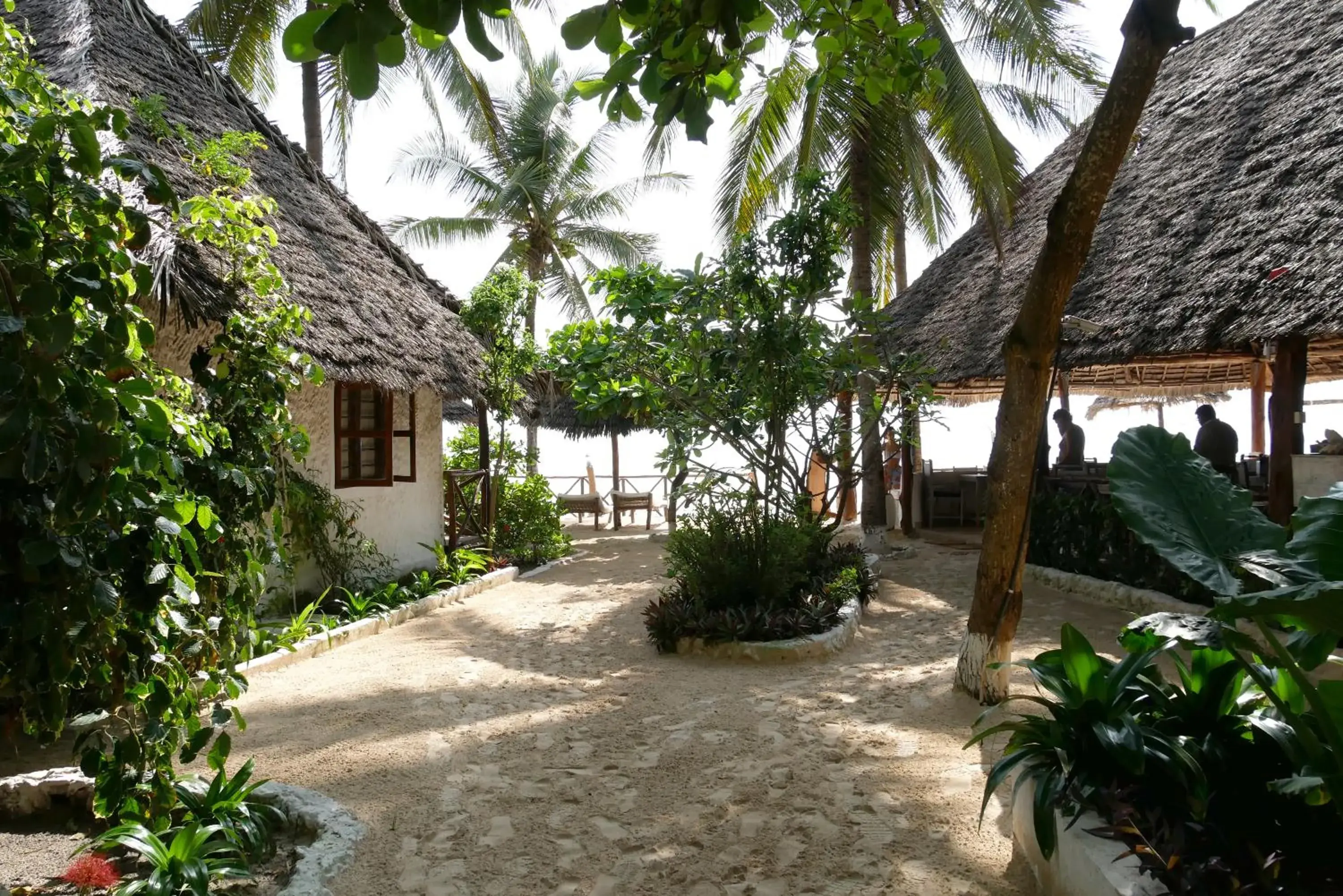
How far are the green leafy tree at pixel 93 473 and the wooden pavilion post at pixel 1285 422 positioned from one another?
6.79m

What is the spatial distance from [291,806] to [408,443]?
258 inches

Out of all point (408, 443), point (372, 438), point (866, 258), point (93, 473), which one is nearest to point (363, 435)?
point (372, 438)

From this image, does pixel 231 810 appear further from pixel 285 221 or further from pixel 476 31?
pixel 285 221

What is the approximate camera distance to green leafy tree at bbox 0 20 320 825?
1790 mm

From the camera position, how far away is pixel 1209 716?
282 centimetres

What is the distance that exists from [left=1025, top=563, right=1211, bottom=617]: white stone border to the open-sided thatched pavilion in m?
1.12

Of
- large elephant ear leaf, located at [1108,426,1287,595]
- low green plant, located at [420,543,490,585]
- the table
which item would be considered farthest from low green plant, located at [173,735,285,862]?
the table

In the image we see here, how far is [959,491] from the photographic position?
44.7 feet

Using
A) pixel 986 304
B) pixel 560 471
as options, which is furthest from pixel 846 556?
pixel 560 471

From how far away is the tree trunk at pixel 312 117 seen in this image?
12.9 meters

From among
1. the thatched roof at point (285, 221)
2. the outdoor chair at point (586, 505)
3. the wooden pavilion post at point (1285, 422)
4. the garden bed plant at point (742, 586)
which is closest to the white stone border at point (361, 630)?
the thatched roof at point (285, 221)

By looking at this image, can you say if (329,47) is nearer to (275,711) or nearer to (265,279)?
(265,279)

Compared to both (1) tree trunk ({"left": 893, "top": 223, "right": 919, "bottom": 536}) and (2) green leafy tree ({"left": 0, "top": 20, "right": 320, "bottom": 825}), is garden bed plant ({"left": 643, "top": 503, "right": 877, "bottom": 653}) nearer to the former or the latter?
(1) tree trunk ({"left": 893, "top": 223, "right": 919, "bottom": 536})

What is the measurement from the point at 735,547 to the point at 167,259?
434 centimetres
